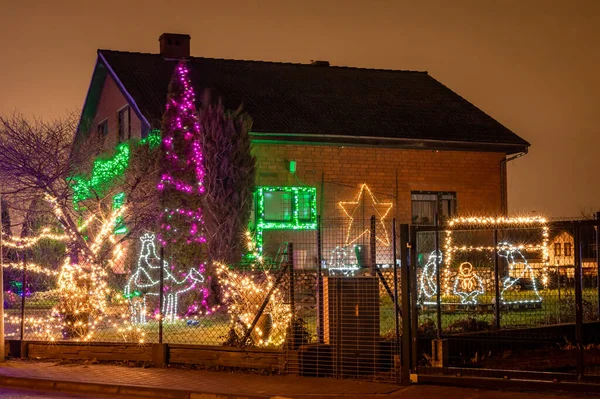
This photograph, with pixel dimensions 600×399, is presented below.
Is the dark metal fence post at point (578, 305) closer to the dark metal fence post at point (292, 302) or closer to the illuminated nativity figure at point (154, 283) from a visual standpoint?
the dark metal fence post at point (292, 302)

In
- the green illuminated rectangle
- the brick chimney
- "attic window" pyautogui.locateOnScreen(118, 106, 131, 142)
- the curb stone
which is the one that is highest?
the brick chimney

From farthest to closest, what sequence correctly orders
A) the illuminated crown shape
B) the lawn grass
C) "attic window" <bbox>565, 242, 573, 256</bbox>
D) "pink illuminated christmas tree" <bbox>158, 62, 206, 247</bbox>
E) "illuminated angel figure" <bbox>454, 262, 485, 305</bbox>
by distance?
the illuminated crown shape, "pink illuminated christmas tree" <bbox>158, 62, 206, 247</bbox>, "illuminated angel figure" <bbox>454, 262, 485, 305</bbox>, the lawn grass, "attic window" <bbox>565, 242, 573, 256</bbox>

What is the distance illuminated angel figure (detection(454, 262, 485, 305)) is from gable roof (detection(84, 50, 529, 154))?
11.9m

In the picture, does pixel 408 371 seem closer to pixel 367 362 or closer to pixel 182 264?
pixel 367 362

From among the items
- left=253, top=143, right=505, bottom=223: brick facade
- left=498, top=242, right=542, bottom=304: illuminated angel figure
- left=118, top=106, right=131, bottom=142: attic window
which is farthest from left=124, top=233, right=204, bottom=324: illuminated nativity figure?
left=118, top=106, right=131, bottom=142: attic window

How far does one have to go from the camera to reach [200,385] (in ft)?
37.1

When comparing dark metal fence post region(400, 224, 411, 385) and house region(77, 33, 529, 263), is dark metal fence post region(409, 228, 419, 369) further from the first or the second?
house region(77, 33, 529, 263)

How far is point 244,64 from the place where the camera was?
3238 cm

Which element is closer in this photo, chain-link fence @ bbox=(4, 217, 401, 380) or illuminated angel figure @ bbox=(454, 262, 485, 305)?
chain-link fence @ bbox=(4, 217, 401, 380)

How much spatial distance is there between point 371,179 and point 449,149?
313 centimetres

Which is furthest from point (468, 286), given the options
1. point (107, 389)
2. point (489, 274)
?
point (107, 389)

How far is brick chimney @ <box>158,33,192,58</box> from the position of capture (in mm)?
31188

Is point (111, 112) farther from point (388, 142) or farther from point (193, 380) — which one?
point (193, 380)

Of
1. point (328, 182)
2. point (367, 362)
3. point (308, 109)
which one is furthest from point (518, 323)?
point (308, 109)
